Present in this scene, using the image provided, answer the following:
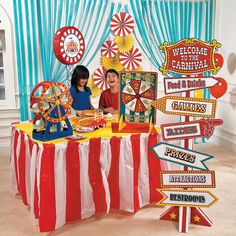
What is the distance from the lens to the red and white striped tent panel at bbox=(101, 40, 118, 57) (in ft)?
15.1

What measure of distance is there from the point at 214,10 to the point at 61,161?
3.69m

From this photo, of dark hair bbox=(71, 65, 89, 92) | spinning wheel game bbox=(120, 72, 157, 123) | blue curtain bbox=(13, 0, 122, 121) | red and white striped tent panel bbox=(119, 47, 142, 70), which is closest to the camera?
spinning wheel game bbox=(120, 72, 157, 123)

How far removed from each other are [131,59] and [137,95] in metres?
1.99

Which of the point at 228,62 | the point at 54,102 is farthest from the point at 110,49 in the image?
the point at 54,102

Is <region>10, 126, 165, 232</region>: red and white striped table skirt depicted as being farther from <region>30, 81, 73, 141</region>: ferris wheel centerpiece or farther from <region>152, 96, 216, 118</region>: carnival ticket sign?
<region>152, 96, 216, 118</region>: carnival ticket sign

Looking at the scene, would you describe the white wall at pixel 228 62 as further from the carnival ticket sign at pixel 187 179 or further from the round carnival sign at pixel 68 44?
the carnival ticket sign at pixel 187 179

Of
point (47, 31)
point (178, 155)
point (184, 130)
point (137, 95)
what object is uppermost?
point (47, 31)

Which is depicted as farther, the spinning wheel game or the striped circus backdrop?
the striped circus backdrop

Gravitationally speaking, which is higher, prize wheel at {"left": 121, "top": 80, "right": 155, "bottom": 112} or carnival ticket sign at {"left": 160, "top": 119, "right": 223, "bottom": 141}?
prize wheel at {"left": 121, "top": 80, "right": 155, "bottom": 112}

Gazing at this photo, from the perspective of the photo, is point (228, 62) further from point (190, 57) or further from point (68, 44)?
point (190, 57)

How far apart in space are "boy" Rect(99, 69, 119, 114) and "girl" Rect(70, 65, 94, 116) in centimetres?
20

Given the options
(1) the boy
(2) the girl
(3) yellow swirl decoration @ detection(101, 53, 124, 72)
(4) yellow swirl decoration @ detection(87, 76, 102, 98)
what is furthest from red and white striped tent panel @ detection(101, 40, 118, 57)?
(2) the girl

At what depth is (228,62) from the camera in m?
4.73

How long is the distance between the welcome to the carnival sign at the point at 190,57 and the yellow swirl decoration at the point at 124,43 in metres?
2.20
